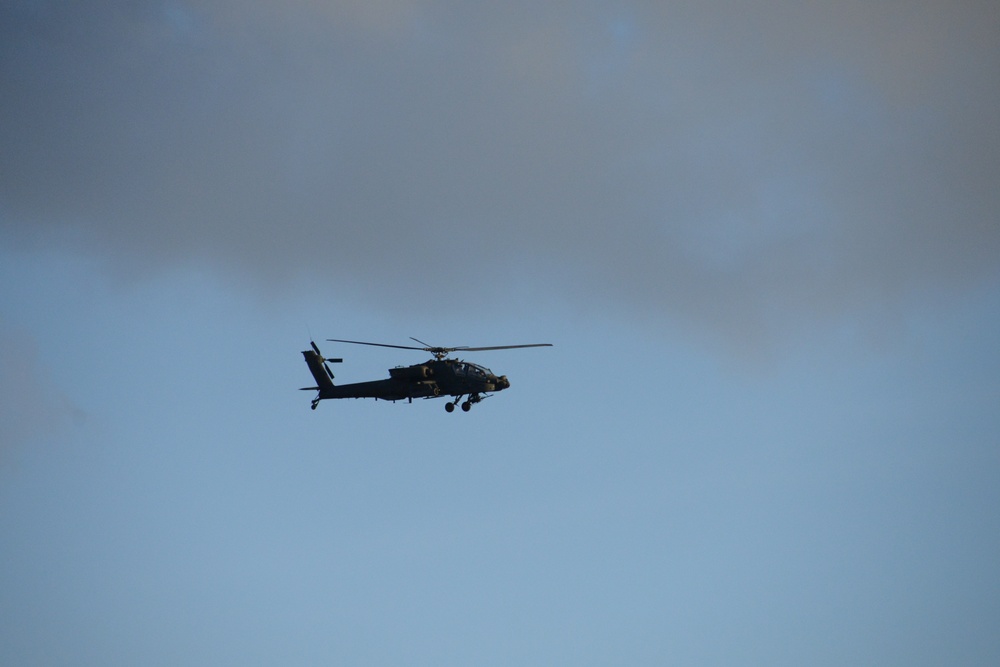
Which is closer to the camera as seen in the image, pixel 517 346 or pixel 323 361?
pixel 517 346

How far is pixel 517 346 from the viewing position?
318 feet

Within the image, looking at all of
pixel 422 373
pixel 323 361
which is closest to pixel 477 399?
pixel 422 373

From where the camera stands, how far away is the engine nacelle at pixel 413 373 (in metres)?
99.8

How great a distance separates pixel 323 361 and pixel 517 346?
20.3 metres

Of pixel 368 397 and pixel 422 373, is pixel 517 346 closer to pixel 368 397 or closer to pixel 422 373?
pixel 422 373

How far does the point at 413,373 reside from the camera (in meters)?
99.9

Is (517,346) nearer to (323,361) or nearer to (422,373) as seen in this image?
(422,373)

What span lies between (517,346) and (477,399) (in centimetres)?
630

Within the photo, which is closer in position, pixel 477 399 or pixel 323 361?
pixel 477 399

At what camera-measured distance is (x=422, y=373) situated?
327ft

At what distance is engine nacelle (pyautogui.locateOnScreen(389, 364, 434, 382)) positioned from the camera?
99750 millimetres

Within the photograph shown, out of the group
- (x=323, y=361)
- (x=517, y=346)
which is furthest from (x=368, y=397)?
(x=517, y=346)

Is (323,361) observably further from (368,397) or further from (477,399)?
(477,399)

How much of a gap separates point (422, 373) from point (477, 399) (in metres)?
5.16
